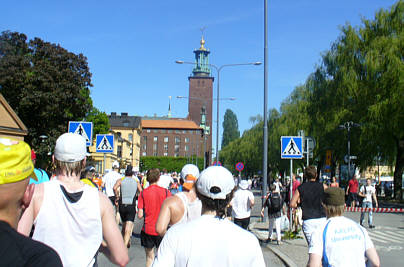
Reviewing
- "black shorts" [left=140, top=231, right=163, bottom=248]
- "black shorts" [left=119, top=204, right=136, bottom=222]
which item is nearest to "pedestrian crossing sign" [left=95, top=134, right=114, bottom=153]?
"black shorts" [left=119, top=204, right=136, bottom=222]

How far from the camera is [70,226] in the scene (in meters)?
3.35

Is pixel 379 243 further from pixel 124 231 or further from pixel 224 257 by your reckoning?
pixel 224 257

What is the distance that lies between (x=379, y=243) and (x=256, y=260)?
11.9 m

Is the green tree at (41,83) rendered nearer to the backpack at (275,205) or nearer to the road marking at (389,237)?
the road marking at (389,237)

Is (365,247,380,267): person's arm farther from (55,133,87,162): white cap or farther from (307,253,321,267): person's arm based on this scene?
(55,133,87,162): white cap

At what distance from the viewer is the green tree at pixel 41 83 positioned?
1631 inches

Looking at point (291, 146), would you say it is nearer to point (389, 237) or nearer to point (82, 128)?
point (389, 237)

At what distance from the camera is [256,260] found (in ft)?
9.02

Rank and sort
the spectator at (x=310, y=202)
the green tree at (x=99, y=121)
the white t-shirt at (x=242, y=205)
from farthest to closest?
the green tree at (x=99, y=121) → the white t-shirt at (x=242, y=205) → the spectator at (x=310, y=202)

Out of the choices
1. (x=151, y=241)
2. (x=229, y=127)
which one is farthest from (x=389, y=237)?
(x=229, y=127)

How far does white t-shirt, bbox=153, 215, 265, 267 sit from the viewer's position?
2.70 metres

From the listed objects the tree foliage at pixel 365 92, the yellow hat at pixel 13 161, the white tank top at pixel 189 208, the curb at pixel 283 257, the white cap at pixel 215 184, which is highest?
the tree foliage at pixel 365 92

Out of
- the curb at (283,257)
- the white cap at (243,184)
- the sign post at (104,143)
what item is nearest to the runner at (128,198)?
the white cap at (243,184)

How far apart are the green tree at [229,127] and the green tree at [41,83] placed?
372 feet
